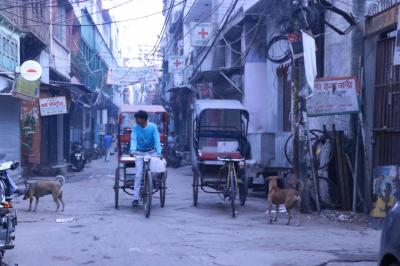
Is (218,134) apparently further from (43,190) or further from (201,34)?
(201,34)

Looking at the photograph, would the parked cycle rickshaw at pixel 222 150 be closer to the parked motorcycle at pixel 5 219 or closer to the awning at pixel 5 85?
the parked motorcycle at pixel 5 219

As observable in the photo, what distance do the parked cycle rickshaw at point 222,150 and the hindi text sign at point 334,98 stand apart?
1728 mm

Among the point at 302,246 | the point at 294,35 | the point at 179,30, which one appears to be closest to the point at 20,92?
the point at 294,35

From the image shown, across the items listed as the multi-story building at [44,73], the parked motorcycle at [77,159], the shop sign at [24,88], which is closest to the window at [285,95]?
the multi-story building at [44,73]

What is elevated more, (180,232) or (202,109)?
(202,109)

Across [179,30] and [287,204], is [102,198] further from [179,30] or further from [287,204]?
[179,30]

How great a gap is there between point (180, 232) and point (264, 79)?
10.8m

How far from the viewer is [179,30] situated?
3834 centimetres

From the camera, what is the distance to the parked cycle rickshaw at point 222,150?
36.6 feet

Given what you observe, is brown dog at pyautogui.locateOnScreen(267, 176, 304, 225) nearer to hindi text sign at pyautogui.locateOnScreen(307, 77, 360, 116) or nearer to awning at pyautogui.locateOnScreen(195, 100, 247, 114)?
hindi text sign at pyautogui.locateOnScreen(307, 77, 360, 116)

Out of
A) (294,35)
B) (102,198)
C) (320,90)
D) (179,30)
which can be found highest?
(179,30)

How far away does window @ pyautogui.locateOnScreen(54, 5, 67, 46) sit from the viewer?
2390cm

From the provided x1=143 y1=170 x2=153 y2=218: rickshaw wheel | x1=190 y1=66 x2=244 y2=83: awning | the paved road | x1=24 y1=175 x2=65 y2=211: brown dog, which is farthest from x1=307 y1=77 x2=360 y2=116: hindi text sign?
x1=190 y1=66 x2=244 y2=83: awning

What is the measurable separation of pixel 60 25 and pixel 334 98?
618 inches
